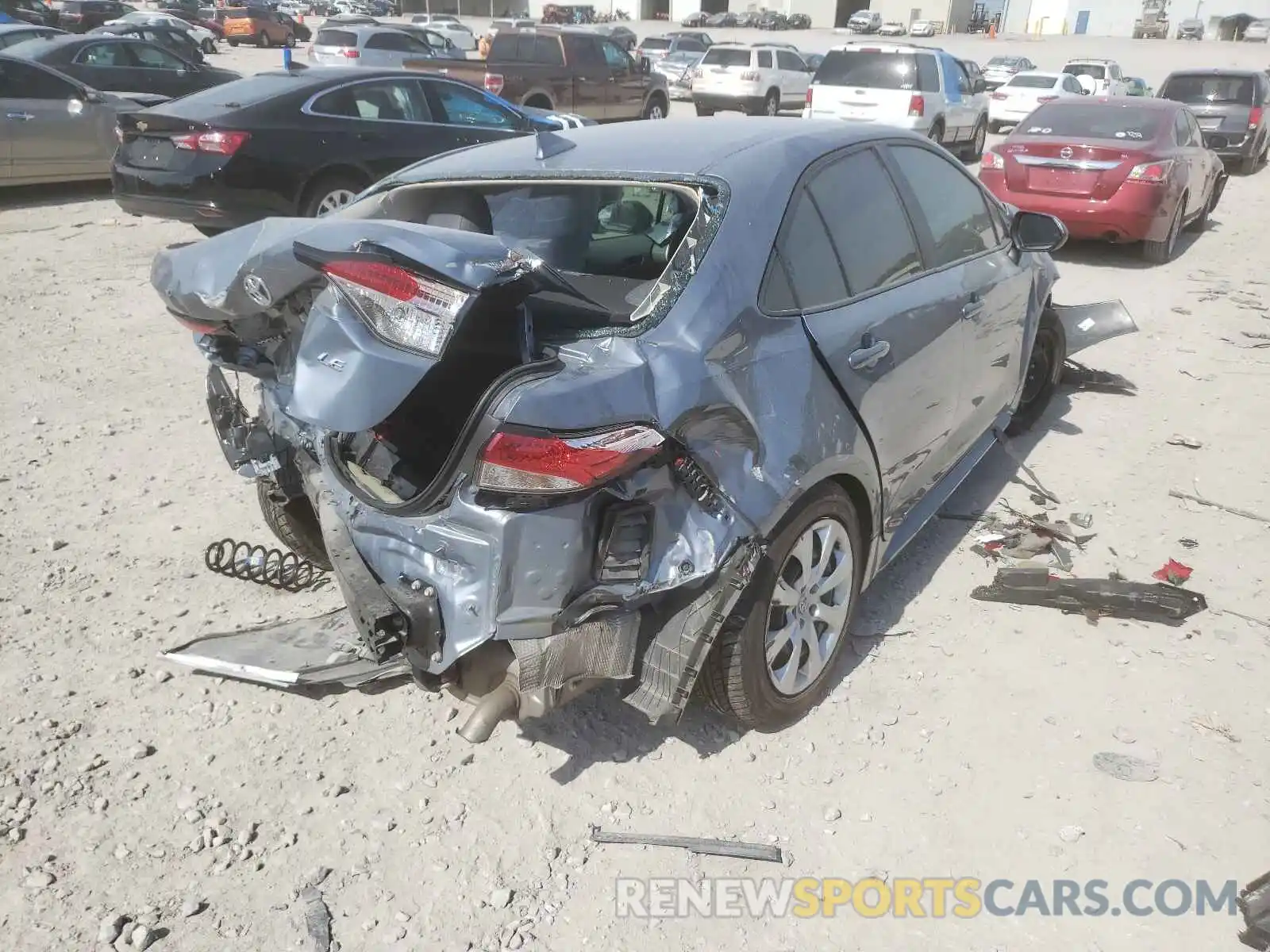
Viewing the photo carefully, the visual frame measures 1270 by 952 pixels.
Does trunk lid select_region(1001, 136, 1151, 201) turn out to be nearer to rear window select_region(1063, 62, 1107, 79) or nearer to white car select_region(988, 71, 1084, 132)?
white car select_region(988, 71, 1084, 132)

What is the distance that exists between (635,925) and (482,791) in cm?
62

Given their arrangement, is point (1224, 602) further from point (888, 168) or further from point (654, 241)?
point (654, 241)

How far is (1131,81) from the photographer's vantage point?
25719 millimetres

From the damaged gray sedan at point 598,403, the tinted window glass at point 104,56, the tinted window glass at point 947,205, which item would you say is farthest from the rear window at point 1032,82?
the damaged gray sedan at point 598,403

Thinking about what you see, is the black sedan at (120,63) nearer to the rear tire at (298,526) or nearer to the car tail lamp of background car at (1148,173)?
the rear tire at (298,526)

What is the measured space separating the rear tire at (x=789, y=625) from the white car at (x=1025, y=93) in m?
20.1

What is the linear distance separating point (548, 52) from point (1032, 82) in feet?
35.8

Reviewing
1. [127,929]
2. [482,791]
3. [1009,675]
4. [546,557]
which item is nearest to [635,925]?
[482,791]

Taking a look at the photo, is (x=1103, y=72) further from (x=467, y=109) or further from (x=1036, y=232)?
(x=1036, y=232)

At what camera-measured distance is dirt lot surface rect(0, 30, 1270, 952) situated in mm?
2430

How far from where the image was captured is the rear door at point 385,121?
840 centimetres

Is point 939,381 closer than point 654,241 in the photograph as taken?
No

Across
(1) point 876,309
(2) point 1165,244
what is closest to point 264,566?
(1) point 876,309

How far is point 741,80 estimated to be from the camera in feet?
71.1
